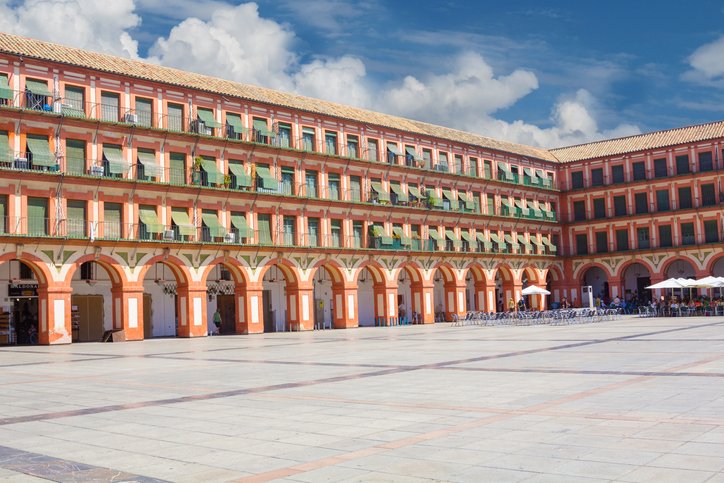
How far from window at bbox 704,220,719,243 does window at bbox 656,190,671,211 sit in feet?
11.1

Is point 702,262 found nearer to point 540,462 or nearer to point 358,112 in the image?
point 358,112

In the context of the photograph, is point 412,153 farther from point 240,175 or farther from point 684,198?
point 684,198

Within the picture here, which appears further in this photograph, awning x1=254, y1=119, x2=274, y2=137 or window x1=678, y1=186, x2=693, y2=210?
window x1=678, y1=186, x2=693, y2=210

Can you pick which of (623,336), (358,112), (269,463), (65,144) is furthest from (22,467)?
(358,112)

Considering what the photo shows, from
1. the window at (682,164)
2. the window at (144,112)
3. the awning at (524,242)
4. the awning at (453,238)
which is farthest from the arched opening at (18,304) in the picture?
the window at (682,164)

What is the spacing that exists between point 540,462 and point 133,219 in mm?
35183

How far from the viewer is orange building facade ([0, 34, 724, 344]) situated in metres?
37.5

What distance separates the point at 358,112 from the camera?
5575cm

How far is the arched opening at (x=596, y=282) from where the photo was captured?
68062 mm

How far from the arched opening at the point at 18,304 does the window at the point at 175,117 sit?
10.8 metres

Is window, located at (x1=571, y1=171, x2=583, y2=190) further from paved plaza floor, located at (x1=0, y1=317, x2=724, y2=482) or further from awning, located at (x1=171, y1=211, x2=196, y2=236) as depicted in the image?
paved plaza floor, located at (x1=0, y1=317, x2=724, y2=482)

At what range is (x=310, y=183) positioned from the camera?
49.4 metres

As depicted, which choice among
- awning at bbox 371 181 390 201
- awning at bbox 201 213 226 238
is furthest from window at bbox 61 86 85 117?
awning at bbox 371 181 390 201

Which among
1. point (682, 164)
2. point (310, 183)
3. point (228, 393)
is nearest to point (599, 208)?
point (682, 164)
